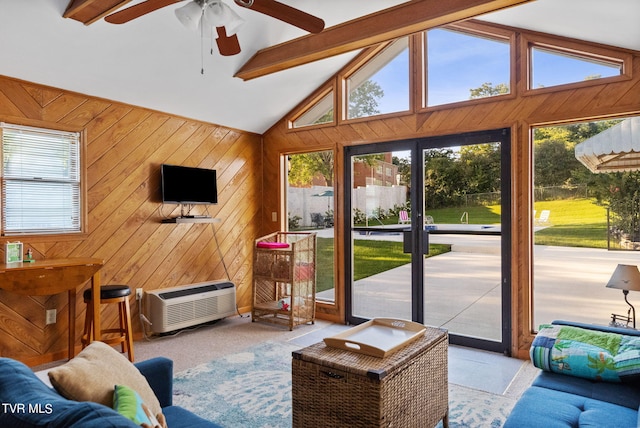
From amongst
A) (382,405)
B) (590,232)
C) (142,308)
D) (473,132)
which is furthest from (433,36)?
(142,308)

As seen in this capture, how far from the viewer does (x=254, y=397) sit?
2879 mm

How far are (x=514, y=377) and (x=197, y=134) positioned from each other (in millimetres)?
3942

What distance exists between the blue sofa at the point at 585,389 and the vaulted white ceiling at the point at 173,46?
2049 mm

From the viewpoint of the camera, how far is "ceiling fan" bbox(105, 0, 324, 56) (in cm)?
220

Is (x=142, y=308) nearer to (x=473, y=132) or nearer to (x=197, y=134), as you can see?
(x=197, y=134)

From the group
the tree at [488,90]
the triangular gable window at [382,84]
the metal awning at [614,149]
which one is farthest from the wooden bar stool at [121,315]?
the metal awning at [614,149]

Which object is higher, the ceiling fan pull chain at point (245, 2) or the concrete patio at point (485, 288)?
the ceiling fan pull chain at point (245, 2)

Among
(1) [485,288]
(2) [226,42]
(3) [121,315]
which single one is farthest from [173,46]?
(1) [485,288]

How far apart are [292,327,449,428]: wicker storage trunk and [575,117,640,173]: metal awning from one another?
239 cm

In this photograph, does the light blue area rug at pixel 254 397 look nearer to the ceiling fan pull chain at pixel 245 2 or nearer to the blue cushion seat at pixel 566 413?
the blue cushion seat at pixel 566 413

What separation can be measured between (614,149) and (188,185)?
158 inches

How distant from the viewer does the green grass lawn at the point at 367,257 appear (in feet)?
14.5

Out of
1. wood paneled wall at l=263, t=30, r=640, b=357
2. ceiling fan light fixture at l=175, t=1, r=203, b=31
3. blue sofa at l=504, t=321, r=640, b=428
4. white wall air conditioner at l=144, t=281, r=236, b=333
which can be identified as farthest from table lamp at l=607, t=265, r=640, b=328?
white wall air conditioner at l=144, t=281, r=236, b=333

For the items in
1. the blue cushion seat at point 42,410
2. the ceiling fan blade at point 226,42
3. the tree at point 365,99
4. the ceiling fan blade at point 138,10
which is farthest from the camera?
the tree at point 365,99
